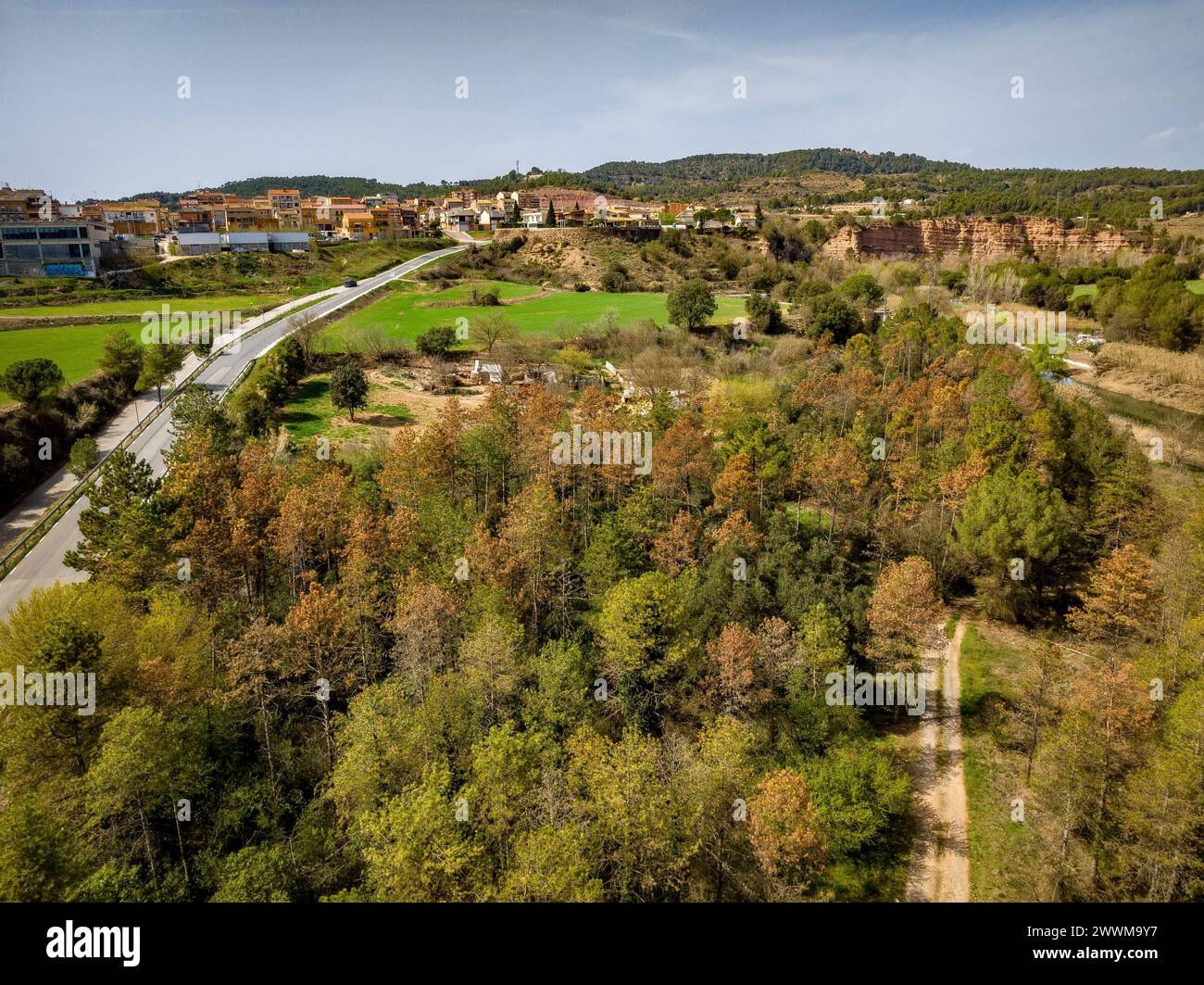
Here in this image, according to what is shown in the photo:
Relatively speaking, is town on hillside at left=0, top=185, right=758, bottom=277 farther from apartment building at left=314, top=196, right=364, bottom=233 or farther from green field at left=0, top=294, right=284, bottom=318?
green field at left=0, top=294, right=284, bottom=318

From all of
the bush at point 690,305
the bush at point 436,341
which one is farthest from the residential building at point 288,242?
the bush at point 690,305

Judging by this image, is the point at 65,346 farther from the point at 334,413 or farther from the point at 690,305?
the point at 690,305

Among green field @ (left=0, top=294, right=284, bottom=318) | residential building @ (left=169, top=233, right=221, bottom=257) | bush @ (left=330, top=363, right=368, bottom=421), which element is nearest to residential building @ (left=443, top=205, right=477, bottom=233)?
residential building @ (left=169, top=233, right=221, bottom=257)

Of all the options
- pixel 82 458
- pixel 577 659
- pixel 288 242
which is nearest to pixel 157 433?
pixel 82 458

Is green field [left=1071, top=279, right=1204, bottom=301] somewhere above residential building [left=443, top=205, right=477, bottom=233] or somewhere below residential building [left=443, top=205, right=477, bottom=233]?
below

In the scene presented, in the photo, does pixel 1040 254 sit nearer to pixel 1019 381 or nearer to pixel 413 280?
pixel 1019 381
